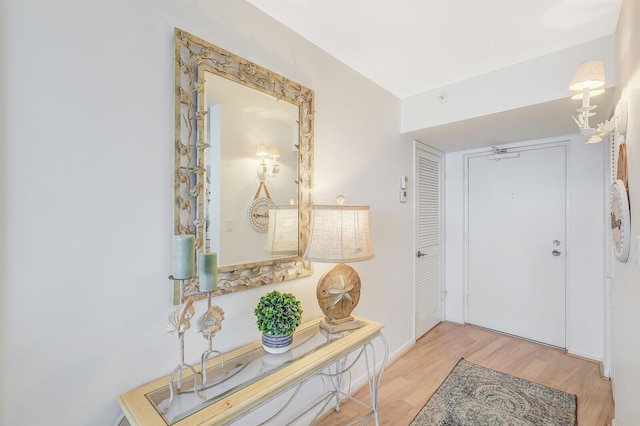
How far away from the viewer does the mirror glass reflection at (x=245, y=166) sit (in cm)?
138

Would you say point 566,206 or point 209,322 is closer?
point 209,322

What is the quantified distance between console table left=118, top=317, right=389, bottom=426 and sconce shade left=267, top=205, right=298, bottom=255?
468 mm

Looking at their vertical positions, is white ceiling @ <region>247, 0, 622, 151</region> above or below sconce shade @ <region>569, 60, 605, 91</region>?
above

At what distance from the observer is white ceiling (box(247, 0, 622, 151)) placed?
5.21ft

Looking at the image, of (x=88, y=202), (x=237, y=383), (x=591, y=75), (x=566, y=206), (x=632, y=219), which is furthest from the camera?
(x=566, y=206)

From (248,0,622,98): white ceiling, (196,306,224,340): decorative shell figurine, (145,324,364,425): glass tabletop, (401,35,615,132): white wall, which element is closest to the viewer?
(145,324,364,425): glass tabletop

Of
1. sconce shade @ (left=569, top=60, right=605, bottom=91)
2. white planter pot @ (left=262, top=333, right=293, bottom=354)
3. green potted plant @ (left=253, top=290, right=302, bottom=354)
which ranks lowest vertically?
white planter pot @ (left=262, top=333, right=293, bottom=354)

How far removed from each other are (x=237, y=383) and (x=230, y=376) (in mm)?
Result: 70

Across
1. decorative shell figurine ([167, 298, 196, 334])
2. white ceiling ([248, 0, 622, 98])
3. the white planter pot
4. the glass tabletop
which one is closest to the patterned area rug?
the glass tabletop

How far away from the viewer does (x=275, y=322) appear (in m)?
1.39

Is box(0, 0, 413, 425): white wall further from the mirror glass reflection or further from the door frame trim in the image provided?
the door frame trim

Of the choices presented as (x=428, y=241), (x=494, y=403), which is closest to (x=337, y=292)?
(x=494, y=403)

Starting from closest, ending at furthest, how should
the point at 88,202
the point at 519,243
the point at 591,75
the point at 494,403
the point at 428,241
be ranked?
the point at 88,202
the point at 591,75
the point at 494,403
the point at 519,243
the point at 428,241

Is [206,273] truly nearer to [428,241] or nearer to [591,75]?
[591,75]
